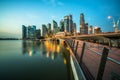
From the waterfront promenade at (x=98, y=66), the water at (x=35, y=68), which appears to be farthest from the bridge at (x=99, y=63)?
the water at (x=35, y=68)

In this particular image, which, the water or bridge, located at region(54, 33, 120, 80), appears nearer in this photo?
bridge, located at region(54, 33, 120, 80)

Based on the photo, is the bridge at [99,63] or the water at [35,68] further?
the water at [35,68]

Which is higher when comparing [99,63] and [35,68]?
[99,63]

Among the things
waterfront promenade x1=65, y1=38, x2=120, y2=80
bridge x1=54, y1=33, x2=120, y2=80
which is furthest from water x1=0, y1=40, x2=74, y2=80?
waterfront promenade x1=65, y1=38, x2=120, y2=80

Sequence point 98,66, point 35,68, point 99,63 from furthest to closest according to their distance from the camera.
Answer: point 35,68
point 98,66
point 99,63

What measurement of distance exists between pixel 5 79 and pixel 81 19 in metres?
192

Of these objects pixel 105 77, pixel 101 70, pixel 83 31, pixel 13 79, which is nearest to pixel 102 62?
pixel 101 70

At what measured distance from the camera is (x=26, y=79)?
1129 centimetres

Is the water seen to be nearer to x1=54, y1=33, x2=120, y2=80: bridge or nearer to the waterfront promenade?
x1=54, y1=33, x2=120, y2=80: bridge

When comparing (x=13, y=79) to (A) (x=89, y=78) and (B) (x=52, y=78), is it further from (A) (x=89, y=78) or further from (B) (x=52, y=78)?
(A) (x=89, y=78)

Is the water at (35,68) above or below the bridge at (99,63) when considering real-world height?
below

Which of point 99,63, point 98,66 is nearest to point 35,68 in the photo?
point 98,66

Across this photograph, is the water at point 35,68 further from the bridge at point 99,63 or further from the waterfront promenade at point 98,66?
the waterfront promenade at point 98,66

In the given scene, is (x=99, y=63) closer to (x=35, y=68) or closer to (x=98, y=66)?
(x=98, y=66)
